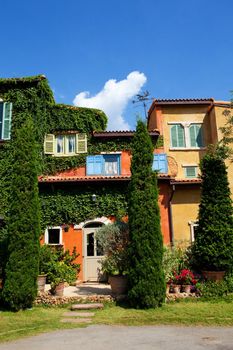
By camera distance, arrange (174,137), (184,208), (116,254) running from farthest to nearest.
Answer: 1. (174,137)
2. (184,208)
3. (116,254)

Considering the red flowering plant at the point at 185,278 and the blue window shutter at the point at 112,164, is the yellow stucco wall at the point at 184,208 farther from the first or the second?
the red flowering plant at the point at 185,278

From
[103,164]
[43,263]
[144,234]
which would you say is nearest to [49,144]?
[103,164]

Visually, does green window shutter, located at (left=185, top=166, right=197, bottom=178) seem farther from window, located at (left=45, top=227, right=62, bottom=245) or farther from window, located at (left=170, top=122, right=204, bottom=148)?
window, located at (left=45, top=227, right=62, bottom=245)

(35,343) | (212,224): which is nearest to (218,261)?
(212,224)

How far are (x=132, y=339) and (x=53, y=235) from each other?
→ 8.64 m

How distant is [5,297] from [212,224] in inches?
263

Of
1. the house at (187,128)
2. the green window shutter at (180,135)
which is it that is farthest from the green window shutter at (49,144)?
the green window shutter at (180,135)

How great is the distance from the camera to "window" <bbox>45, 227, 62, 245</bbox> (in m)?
14.5

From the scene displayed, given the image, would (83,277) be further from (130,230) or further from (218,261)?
(218,261)

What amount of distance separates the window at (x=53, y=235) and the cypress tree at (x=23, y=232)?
4875mm

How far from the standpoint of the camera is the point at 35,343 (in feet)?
21.2

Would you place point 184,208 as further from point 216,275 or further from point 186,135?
point 186,135

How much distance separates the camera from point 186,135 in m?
21.0

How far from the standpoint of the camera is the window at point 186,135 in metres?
20.9
